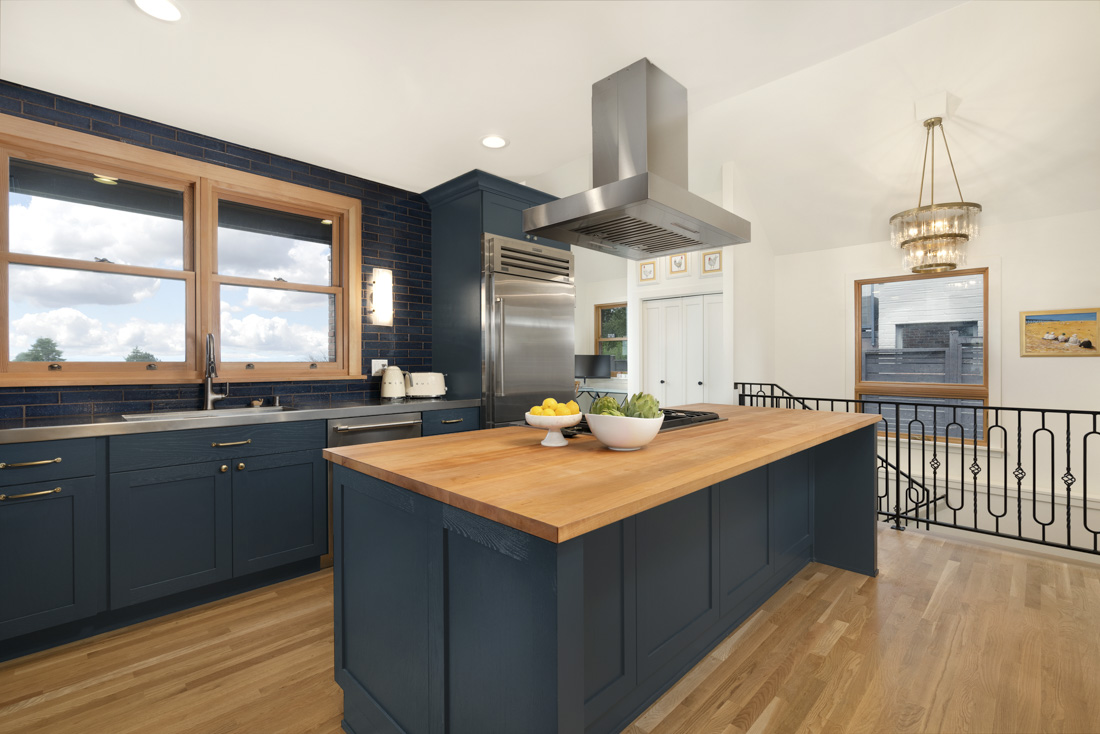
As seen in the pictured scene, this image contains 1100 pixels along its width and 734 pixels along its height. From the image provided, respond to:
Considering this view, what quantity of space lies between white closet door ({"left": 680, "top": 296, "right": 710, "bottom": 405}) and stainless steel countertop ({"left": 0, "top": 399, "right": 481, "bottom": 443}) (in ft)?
12.6

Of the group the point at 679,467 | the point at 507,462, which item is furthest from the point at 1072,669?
the point at 507,462

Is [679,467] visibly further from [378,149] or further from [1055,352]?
[1055,352]

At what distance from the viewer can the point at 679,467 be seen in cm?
136

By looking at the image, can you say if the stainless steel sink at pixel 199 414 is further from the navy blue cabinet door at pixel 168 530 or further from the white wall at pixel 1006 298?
the white wall at pixel 1006 298

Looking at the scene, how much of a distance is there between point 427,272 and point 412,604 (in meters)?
3.12

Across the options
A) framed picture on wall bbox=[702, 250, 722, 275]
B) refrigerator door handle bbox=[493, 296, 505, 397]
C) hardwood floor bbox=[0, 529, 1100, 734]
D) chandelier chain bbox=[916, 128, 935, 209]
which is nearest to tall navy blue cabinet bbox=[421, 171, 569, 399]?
refrigerator door handle bbox=[493, 296, 505, 397]

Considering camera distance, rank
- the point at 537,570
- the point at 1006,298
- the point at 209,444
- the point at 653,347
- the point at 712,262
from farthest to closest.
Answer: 1. the point at 653,347
2. the point at 712,262
3. the point at 1006,298
4. the point at 209,444
5. the point at 537,570

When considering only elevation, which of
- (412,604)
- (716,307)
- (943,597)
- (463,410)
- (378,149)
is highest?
(378,149)

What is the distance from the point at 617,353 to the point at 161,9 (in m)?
Result: 6.51

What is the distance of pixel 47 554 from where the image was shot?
2.04 m

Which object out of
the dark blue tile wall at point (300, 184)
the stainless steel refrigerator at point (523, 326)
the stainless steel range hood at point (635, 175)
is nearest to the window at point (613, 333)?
the stainless steel refrigerator at point (523, 326)

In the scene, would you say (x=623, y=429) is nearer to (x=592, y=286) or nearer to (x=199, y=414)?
(x=199, y=414)

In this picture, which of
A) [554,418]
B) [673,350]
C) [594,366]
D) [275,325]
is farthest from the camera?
[594,366]

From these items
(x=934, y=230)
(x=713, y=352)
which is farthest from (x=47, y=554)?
(x=934, y=230)
